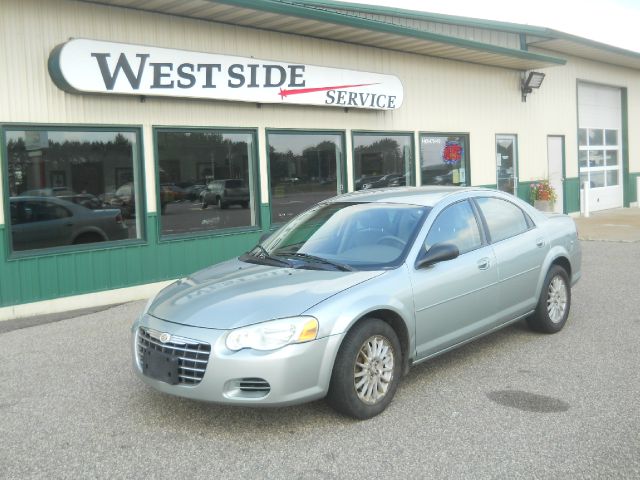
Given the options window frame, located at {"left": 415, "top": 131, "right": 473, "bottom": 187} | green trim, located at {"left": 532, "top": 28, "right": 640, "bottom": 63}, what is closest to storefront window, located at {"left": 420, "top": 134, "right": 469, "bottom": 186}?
window frame, located at {"left": 415, "top": 131, "right": 473, "bottom": 187}

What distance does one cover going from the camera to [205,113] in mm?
9969

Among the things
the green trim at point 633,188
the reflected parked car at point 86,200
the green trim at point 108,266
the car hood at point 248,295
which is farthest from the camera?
the green trim at point 633,188

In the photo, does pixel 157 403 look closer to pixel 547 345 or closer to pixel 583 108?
pixel 547 345

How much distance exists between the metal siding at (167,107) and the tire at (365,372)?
5420 mm

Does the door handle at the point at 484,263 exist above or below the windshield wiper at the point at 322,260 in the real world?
below

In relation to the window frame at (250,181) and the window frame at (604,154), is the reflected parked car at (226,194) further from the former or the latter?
the window frame at (604,154)

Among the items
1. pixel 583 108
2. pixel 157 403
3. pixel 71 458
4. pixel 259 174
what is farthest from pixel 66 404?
pixel 583 108

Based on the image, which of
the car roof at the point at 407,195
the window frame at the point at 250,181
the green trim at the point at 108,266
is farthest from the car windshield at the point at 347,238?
the window frame at the point at 250,181

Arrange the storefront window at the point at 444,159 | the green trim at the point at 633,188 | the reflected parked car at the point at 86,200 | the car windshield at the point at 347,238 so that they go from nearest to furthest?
the car windshield at the point at 347,238, the reflected parked car at the point at 86,200, the storefront window at the point at 444,159, the green trim at the point at 633,188

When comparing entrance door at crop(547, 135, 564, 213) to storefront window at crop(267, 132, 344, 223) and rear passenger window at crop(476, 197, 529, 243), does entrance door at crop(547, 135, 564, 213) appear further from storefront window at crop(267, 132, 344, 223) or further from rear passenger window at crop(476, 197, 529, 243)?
rear passenger window at crop(476, 197, 529, 243)

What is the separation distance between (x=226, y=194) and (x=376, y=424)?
655cm

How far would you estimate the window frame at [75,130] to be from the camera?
317 inches

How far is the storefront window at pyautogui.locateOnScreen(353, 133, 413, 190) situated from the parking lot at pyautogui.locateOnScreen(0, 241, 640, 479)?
A: 6.53 meters

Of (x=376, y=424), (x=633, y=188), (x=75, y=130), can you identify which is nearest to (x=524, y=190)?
(x=633, y=188)
